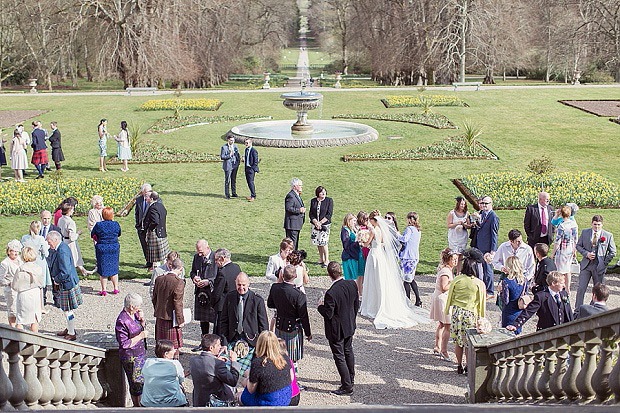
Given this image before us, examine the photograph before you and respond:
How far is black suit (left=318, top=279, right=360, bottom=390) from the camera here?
27.0 ft

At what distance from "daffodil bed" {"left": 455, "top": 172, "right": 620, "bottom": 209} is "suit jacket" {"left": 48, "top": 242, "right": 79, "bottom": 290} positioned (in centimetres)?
1006

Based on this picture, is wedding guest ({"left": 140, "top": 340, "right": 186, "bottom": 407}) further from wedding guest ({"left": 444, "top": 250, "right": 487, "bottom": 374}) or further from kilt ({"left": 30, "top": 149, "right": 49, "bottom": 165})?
kilt ({"left": 30, "top": 149, "right": 49, "bottom": 165})

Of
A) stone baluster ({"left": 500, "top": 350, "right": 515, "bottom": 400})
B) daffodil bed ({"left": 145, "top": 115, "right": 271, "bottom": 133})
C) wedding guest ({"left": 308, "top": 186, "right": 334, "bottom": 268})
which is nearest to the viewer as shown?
stone baluster ({"left": 500, "top": 350, "right": 515, "bottom": 400})

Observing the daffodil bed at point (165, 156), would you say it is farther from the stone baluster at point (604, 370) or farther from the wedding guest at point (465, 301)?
the stone baluster at point (604, 370)

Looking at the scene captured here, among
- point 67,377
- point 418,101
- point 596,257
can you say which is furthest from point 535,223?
point 418,101

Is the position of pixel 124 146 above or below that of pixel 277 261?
above

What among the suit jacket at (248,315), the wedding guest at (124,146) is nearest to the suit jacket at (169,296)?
the suit jacket at (248,315)

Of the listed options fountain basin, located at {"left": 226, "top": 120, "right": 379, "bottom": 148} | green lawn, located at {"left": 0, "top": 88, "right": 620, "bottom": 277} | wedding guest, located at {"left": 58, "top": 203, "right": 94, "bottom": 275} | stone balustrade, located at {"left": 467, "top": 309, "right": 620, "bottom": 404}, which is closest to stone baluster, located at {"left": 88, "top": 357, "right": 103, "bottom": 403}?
stone balustrade, located at {"left": 467, "top": 309, "right": 620, "bottom": 404}

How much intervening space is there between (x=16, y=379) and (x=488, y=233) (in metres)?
8.23

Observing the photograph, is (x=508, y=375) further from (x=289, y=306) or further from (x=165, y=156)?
(x=165, y=156)

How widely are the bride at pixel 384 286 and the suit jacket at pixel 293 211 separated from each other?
2.76m

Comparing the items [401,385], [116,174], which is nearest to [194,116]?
[116,174]

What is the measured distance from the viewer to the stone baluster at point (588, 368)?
201 inches

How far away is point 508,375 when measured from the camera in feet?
23.5
